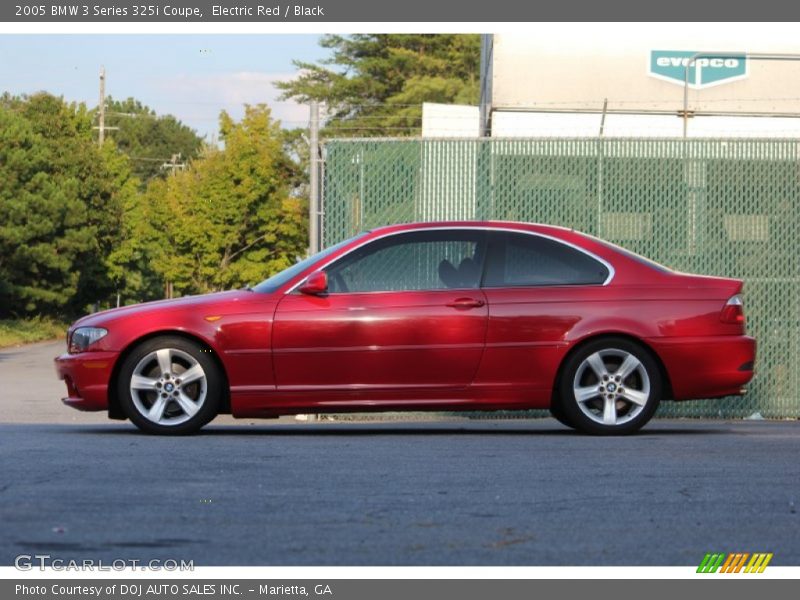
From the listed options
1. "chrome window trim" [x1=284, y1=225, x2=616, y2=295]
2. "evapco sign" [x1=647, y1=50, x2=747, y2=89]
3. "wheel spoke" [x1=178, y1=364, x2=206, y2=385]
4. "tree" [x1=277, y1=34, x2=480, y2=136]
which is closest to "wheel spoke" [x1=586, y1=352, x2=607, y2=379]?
"chrome window trim" [x1=284, y1=225, x2=616, y2=295]

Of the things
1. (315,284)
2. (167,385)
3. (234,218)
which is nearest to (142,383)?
(167,385)

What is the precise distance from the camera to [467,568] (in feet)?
17.8

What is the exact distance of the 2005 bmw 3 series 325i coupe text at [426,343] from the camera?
1043 cm

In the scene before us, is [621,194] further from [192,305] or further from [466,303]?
[192,305]

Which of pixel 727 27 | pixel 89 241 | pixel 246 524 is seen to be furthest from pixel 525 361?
pixel 89 241

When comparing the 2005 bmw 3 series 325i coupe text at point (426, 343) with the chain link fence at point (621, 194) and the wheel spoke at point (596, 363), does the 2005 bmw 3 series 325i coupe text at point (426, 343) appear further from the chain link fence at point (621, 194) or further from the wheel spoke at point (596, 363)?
the chain link fence at point (621, 194)

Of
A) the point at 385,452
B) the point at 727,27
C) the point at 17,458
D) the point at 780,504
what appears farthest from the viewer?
the point at 727,27

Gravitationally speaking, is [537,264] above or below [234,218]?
below

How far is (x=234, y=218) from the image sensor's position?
2237 inches

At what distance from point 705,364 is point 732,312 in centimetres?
40

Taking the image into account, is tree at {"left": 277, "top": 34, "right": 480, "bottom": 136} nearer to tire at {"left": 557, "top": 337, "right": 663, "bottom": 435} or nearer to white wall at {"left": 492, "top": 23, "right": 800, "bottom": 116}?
white wall at {"left": 492, "top": 23, "right": 800, "bottom": 116}

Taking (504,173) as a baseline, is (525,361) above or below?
below

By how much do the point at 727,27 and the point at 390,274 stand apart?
16366 millimetres

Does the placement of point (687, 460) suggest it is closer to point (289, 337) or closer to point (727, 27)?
point (289, 337)
